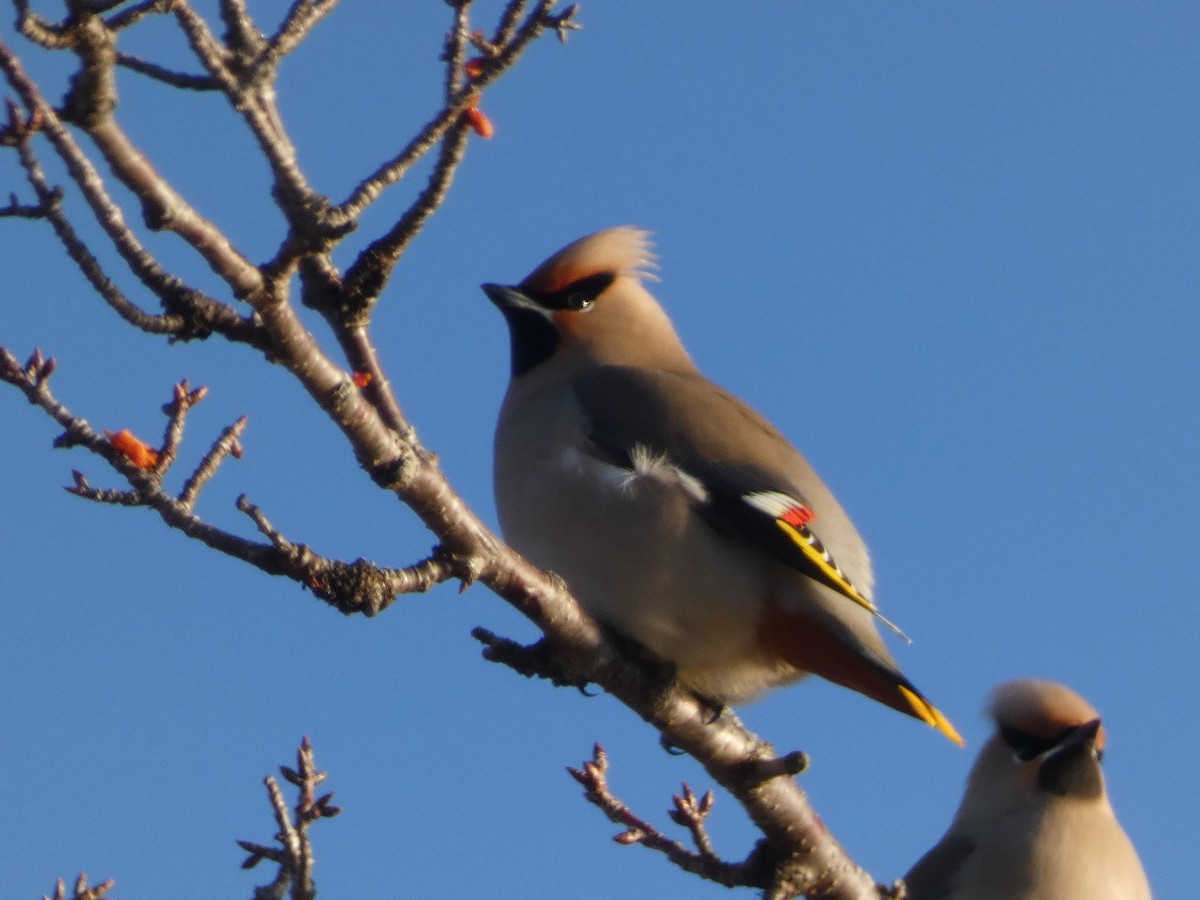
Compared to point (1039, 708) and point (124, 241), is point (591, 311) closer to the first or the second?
point (1039, 708)

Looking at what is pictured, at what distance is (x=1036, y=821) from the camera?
19.0 feet

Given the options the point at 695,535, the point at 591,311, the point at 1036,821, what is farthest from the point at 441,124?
the point at 1036,821

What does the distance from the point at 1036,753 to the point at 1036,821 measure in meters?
0.34

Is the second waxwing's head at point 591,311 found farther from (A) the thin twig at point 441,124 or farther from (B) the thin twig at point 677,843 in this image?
(A) the thin twig at point 441,124

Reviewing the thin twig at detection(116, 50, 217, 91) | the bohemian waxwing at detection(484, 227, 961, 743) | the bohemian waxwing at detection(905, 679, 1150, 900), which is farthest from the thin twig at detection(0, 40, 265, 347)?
the bohemian waxwing at detection(905, 679, 1150, 900)

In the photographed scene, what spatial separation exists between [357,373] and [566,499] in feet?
4.20

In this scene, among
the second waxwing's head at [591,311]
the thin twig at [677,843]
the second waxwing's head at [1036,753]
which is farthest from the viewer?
the second waxwing's head at [1036,753]

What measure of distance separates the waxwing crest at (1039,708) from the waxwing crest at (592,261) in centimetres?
210

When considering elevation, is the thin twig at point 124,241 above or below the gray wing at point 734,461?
below

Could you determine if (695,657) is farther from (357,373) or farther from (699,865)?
(357,373)

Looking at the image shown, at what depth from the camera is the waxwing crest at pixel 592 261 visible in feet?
17.6

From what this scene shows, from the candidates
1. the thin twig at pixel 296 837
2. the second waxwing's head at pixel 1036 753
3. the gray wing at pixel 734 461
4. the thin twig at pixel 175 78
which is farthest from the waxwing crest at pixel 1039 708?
the thin twig at pixel 175 78

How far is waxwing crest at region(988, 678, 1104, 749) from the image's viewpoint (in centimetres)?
612

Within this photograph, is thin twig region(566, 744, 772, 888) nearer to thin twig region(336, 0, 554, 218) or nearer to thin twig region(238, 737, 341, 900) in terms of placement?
thin twig region(238, 737, 341, 900)
